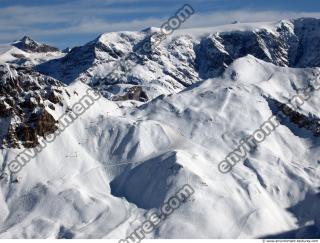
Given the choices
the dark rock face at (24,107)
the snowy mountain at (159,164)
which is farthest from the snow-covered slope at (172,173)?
the dark rock face at (24,107)

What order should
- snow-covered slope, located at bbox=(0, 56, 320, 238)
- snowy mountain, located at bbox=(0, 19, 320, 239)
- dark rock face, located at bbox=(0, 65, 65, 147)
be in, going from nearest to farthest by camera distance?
snow-covered slope, located at bbox=(0, 56, 320, 238) → snowy mountain, located at bbox=(0, 19, 320, 239) → dark rock face, located at bbox=(0, 65, 65, 147)

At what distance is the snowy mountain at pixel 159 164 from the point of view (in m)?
118

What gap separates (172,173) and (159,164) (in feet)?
14.5

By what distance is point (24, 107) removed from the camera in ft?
452

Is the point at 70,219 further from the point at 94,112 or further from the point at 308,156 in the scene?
the point at 308,156

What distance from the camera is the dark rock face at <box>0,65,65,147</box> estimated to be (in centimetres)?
13325

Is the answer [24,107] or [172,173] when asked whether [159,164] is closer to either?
[172,173]

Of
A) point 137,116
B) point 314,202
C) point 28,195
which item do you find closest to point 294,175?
point 314,202

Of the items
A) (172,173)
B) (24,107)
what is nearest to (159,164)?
(172,173)

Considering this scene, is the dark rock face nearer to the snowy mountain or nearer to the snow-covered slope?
the snowy mountain

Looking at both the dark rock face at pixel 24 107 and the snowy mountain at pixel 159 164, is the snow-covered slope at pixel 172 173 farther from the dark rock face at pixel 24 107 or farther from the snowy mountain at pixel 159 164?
the dark rock face at pixel 24 107

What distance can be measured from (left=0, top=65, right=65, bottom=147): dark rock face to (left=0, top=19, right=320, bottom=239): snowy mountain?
22 cm

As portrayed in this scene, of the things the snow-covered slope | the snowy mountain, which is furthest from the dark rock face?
the snow-covered slope

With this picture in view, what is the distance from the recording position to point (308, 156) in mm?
143125
